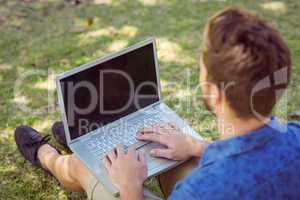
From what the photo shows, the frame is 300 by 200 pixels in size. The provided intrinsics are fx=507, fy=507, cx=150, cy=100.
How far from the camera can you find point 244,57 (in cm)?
135

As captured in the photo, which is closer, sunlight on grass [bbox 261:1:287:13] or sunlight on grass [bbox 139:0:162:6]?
sunlight on grass [bbox 261:1:287:13]

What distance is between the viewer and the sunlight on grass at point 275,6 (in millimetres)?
3906

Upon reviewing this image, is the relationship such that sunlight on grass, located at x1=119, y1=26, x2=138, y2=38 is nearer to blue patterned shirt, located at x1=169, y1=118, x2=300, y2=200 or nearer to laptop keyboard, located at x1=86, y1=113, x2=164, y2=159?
laptop keyboard, located at x1=86, y1=113, x2=164, y2=159

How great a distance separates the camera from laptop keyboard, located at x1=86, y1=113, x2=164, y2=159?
83.2 inches

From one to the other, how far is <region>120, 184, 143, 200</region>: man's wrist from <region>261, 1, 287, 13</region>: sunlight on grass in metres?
2.51

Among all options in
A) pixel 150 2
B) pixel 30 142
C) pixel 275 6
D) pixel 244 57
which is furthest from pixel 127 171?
pixel 275 6

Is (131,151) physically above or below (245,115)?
below

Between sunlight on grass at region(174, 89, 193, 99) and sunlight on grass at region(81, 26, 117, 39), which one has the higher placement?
sunlight on grass at region(81, 26, 117, 39)

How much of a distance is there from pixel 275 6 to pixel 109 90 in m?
2.22

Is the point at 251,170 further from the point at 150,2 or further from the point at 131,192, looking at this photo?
the point at 150,2

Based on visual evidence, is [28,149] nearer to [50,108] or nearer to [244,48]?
[50,108]

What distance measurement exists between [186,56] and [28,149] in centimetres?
131

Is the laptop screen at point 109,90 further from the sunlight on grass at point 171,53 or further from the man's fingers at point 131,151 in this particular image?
the sunlight on grass at point 171,53

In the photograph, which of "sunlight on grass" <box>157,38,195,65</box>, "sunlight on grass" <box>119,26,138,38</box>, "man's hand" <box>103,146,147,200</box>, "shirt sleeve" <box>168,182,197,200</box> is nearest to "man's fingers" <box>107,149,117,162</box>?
"man's hand" <box>103,146,147,200</box>
